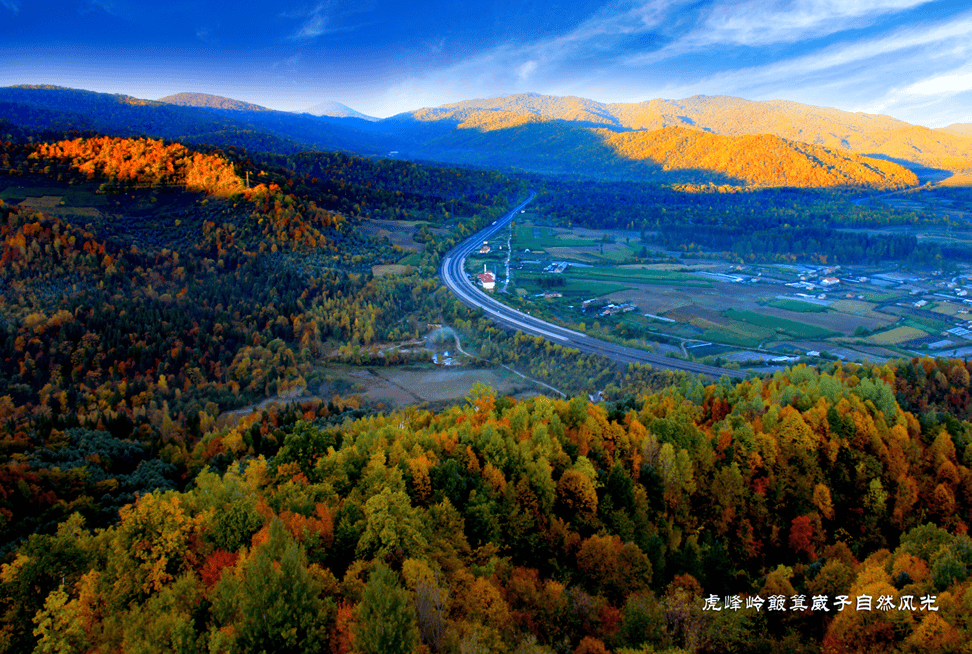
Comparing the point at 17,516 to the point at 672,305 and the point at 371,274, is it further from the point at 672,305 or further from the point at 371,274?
the point at 672,305

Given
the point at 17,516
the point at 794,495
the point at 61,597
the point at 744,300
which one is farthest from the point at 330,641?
the point at 744,300

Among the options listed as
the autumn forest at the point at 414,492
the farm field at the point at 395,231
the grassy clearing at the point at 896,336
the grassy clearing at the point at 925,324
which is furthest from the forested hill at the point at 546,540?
the farm field at the point at 395,231

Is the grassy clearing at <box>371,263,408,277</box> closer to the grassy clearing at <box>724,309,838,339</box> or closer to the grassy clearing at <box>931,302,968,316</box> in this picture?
the grassy clearing at <box>724,309,838,339</box>

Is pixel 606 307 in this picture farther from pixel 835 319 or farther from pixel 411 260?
pixel 411 260

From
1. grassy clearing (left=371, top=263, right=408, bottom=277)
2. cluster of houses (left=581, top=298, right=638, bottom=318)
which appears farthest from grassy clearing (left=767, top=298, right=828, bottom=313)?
grassy clearing (left=371, top=263, right=408, bottom=277)

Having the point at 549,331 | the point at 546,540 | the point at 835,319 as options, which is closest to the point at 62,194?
the point at 549,331
